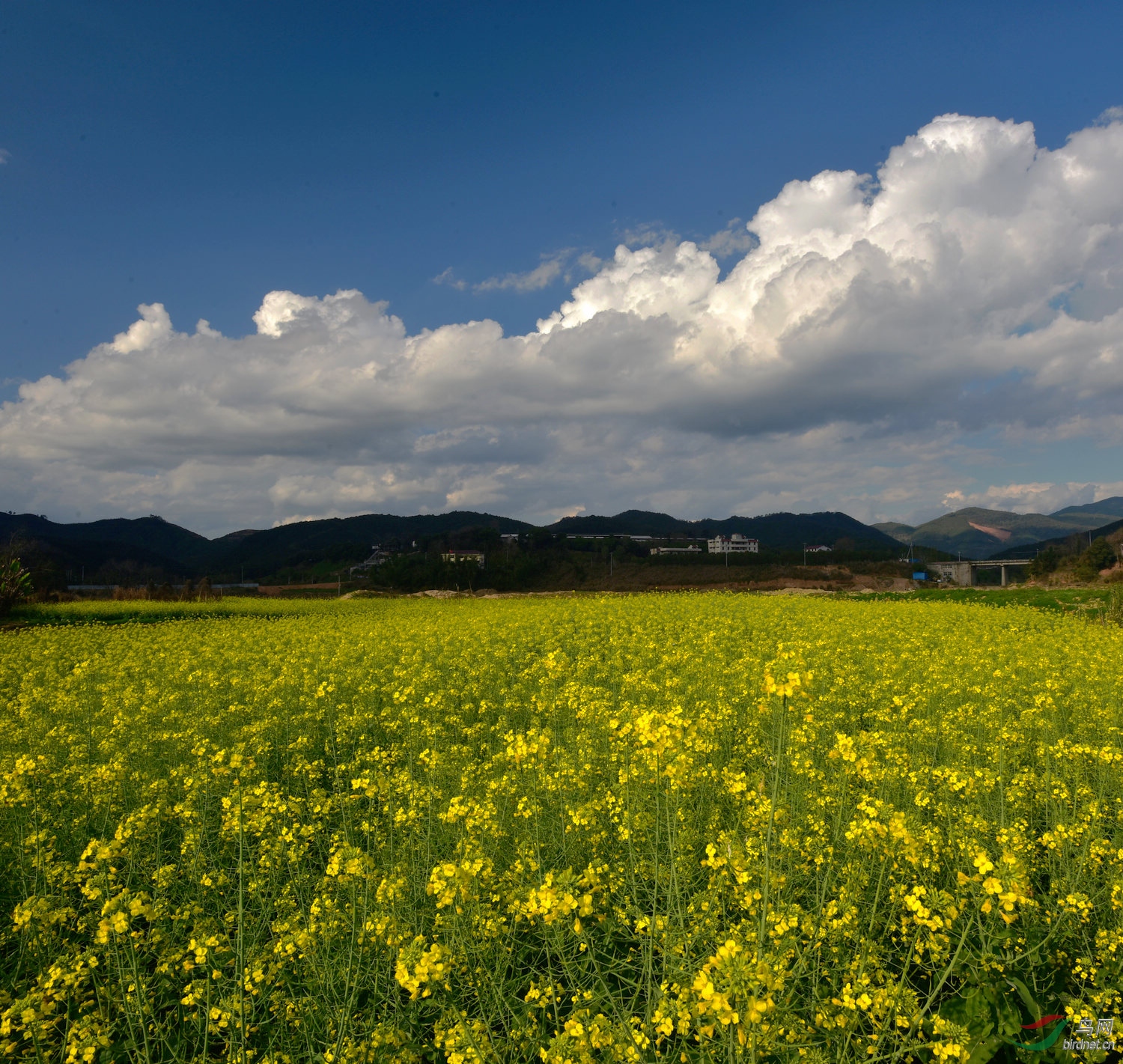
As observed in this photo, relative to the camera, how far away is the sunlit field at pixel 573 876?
327 cm

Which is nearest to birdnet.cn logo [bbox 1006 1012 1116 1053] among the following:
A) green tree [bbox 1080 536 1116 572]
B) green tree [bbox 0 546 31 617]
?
green tree [bbox 0 546 31 617]

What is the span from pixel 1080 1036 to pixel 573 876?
285cm

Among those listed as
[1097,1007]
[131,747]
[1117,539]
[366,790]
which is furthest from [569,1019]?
[1117,539]

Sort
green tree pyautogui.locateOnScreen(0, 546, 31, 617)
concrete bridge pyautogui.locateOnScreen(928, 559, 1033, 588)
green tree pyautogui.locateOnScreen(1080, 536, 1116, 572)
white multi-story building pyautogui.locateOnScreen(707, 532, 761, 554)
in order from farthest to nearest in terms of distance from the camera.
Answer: white multi-story building pyautogui.locateOnScreen(707, 532, 761, 554)
concrete bridge pyautogui.locateOnScreen(928, 559, 1033, 588)
green tree pyautogui.locateOnScreen(1080, 536, 1116, 572)
green tree pyautogui.locateOnScreen(0, 546, 31, 617)

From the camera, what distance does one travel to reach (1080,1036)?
3.32m

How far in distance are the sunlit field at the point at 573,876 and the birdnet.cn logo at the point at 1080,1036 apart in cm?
5

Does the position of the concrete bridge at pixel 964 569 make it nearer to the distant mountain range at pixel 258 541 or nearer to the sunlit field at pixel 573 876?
the distant mountain range at pixel 258 541

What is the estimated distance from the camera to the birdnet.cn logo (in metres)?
3.22

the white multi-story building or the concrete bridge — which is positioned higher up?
the white multi-story building

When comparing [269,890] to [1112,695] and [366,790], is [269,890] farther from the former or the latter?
[1112,695]

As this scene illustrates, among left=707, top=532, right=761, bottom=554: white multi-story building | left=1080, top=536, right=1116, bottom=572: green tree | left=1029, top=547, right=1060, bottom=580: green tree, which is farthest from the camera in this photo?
left=707, top=532, right=761, bottom=554: white multi-story building

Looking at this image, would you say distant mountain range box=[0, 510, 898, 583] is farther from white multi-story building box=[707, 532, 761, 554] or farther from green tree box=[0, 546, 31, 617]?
green tree box=[0, 546, 31, 617]

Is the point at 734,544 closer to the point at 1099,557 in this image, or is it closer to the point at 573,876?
the point at 1099,557

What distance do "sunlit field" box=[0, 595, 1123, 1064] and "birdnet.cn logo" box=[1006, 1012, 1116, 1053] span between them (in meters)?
0.05
